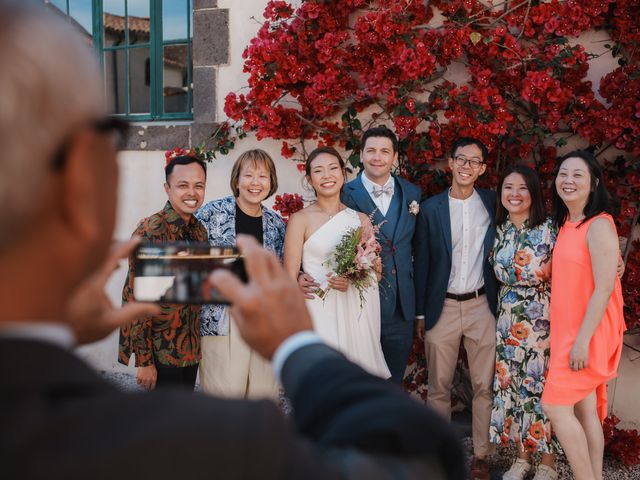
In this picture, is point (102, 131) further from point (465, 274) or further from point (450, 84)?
point (450, 84)

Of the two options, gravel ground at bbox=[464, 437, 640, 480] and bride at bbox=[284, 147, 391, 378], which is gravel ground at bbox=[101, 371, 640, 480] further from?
bride at bbox=[284, 147, 391, 378]

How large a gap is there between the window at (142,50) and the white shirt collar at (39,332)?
528 cm

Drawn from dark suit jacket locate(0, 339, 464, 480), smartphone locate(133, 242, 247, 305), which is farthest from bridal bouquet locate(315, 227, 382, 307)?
dark suit jacket locate(0, 339, 464, 480)

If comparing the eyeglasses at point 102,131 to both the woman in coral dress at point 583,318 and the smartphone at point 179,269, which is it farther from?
the woman in coral dress at point 583,318

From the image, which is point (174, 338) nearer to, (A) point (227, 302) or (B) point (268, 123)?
(B) point (268, 123)

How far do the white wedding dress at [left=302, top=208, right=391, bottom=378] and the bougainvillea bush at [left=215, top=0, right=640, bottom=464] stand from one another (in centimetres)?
A: 98

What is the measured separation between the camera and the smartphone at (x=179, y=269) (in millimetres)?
1091

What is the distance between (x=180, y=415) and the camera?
60 cm

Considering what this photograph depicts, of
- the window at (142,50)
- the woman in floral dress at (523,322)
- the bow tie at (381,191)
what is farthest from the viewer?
the window at (142,50)

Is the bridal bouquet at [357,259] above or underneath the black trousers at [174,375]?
above

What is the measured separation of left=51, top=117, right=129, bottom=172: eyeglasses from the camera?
592 millimetres

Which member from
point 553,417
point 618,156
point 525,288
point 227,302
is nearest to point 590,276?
point 525,288

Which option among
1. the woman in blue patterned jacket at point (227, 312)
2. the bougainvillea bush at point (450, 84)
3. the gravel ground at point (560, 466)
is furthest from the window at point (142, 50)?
the gravel ground at point (560, 466)

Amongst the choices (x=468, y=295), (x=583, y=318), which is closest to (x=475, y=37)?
(x=468, y=295)
